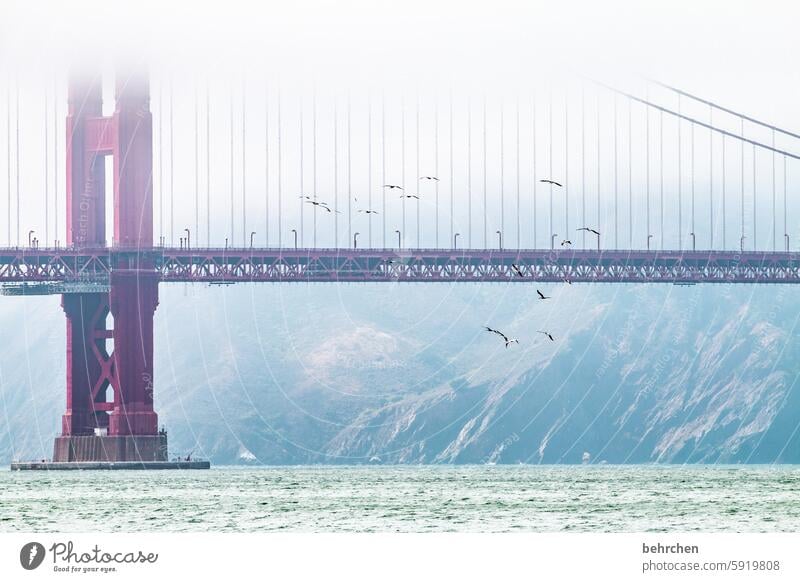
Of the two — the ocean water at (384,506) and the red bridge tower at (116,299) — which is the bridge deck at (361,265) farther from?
the ocean water at (384,506)

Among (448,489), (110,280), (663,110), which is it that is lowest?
(448,489)

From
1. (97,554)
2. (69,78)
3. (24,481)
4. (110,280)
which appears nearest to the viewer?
(97,554)

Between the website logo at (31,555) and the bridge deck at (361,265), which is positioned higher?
the bridge deck at (361,265)

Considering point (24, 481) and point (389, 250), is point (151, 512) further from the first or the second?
point (389, 250)

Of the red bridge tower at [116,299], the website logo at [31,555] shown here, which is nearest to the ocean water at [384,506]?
the red bridge tower at [116,299]

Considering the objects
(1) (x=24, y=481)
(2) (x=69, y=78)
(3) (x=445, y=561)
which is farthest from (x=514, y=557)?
(2) (x=69, y=78)

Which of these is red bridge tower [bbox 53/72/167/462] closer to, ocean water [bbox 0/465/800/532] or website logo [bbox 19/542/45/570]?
ocean water [bbox 0/465/800/532]

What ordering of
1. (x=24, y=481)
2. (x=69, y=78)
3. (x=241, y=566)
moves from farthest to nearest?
(x=69, y=78) → (x=24, y=481) → (x=241, y=566)
